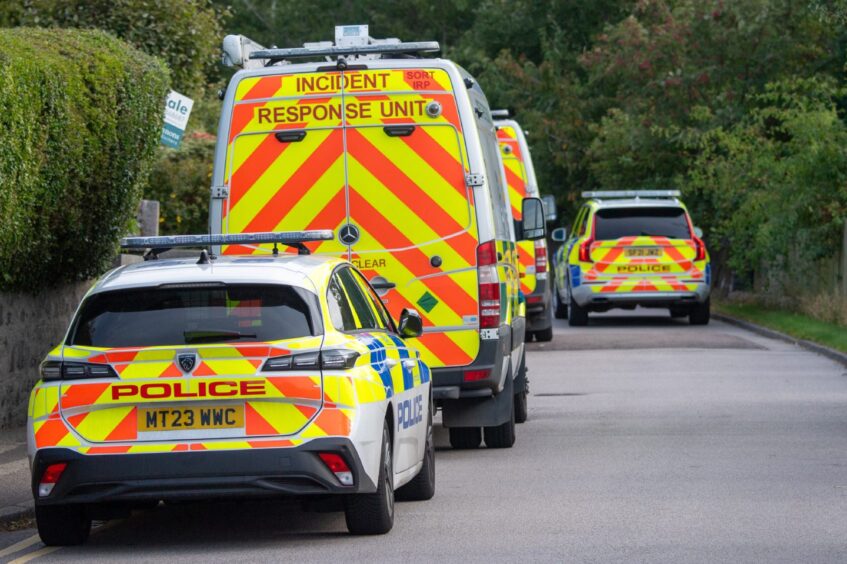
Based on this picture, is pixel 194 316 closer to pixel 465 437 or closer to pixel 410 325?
pixel 410 325

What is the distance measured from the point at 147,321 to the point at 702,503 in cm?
339

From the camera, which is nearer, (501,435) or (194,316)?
(194,316)

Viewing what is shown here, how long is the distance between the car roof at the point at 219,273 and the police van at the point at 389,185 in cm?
298

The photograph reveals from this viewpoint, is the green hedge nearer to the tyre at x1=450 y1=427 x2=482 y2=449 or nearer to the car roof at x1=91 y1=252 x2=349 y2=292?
the tyre at x1=450 y1=427 x2=482 y2=449

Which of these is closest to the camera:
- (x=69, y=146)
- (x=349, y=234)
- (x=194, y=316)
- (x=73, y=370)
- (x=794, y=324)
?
(x=73, y=370)

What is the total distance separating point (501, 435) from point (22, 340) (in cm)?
425

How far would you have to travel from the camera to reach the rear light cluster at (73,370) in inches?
365

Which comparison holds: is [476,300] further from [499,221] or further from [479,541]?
[479,541]

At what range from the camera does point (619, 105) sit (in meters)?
47.3

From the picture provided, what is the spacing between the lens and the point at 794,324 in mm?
28703

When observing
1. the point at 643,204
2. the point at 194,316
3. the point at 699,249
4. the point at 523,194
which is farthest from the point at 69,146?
the point at 699,249

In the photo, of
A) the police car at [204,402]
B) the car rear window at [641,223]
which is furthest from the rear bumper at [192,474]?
the car rear window at [641,223]

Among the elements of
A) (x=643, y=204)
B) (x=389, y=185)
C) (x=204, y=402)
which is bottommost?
(x=204, y=402)

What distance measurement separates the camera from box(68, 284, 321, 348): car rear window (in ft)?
30.9
